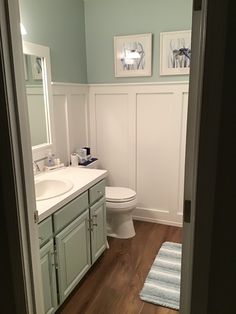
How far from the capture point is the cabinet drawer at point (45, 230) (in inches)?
65.8

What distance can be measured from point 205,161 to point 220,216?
0.57ft

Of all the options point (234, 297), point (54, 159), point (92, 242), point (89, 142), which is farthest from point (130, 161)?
point (234, 297)

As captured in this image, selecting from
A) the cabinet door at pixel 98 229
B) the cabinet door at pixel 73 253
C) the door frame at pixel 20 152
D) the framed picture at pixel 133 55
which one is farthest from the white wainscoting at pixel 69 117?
the door frame at pixel 20 152

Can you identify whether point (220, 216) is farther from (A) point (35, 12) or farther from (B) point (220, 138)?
(A) point (35, 12)

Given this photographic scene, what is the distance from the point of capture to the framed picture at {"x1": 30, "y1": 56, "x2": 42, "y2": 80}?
2.41m

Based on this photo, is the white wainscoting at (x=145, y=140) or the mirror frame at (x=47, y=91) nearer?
the mirror frame at (x=47, y=91)

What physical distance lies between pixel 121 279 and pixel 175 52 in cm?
224

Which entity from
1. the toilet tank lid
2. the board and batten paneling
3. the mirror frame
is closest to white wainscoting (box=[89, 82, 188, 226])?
the board and batten paneling

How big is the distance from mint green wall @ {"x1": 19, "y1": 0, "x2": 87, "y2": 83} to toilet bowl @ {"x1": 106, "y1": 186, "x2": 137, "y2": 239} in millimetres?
1315

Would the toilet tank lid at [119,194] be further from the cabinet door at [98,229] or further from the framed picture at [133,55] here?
the framed picture at [133,55]

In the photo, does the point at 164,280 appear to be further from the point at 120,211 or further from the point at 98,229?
the point at 120,211

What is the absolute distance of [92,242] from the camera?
7.74ft

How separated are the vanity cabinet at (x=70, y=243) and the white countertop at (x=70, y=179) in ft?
0.16

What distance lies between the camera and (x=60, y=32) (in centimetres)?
274
